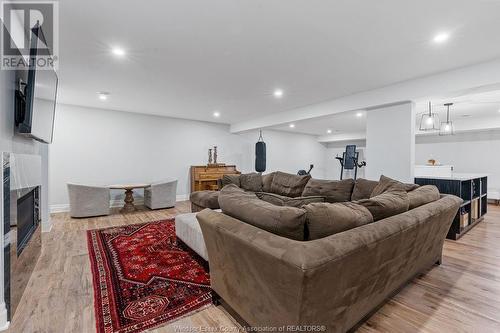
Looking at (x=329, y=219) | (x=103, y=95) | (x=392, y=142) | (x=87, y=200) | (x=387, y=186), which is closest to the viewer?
(x=329, y=219)

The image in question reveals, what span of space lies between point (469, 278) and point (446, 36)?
7.64 ft

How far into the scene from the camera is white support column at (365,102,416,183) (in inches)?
137

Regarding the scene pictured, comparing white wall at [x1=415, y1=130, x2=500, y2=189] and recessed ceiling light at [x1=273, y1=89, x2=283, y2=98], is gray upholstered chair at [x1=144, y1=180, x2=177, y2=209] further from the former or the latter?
white wall at [x1=415, y1=130, x2=500, y2=189]

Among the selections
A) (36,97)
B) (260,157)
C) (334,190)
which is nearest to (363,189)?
(334,190)

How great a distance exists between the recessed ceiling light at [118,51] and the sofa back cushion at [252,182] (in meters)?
3.11

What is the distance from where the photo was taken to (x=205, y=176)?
648 cm

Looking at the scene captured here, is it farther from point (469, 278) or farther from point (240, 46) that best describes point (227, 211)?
point (469, 278)

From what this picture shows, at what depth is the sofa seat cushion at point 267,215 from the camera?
1.30m

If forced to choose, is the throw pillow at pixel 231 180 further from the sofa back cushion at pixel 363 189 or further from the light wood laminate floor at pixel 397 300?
the light wood laminate floor at pixel 397 300

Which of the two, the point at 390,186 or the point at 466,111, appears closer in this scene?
the point at 390,186

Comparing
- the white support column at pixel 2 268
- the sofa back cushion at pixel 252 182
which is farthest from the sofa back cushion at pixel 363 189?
the white support column at pixel 2 268

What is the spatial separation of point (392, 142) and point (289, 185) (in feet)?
5.71

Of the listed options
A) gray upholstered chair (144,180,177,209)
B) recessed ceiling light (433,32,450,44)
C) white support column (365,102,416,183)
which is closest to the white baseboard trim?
gray upholstered chair (144,180,177,209)

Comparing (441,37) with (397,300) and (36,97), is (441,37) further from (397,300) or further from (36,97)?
(36,97)
